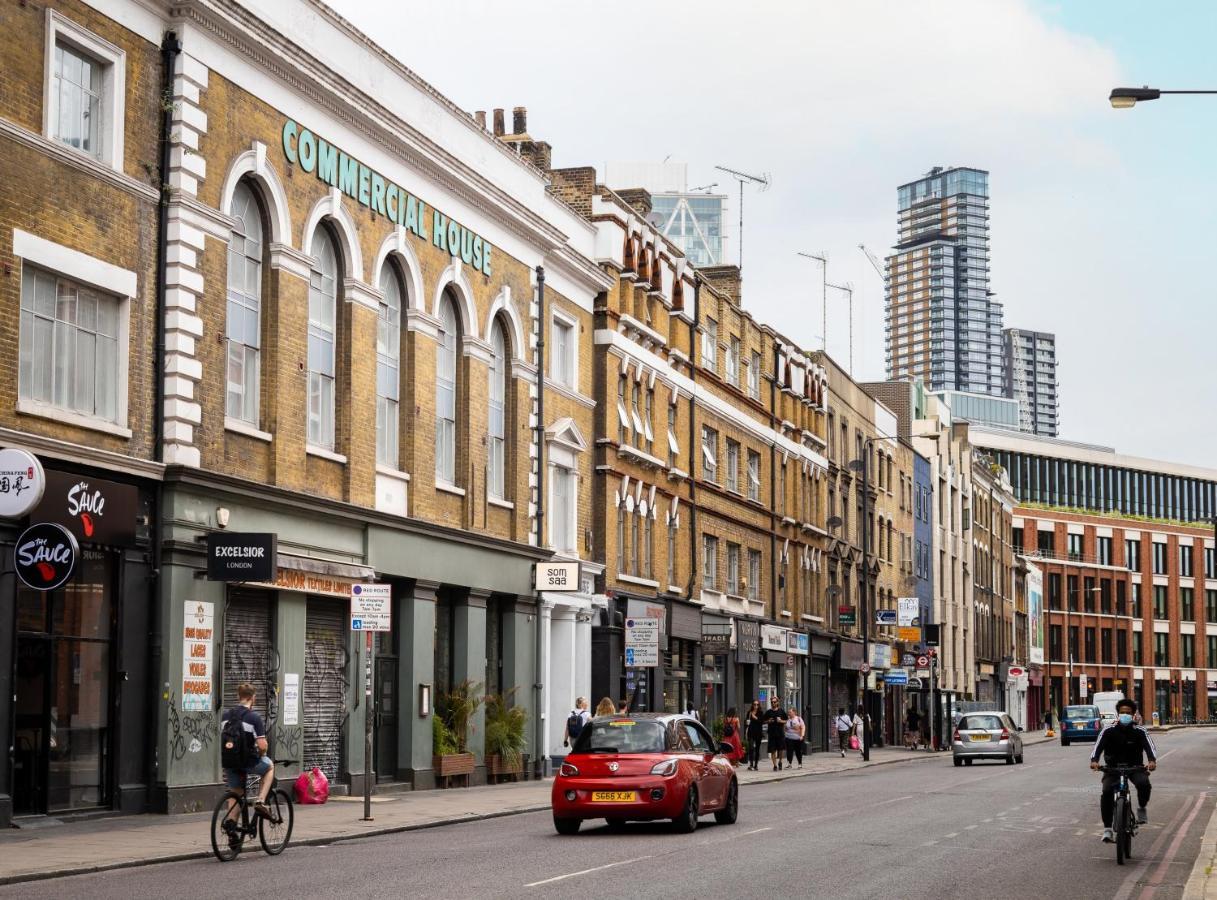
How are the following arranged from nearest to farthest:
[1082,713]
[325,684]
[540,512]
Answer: [325,684]
[540,512]
[1082,713]

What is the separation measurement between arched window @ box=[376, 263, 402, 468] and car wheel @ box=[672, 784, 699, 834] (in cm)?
1064

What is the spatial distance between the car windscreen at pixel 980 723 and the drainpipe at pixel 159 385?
32156 mm

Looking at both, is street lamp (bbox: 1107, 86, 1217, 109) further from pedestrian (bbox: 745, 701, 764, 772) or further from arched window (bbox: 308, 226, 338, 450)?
pedestrian (bbox: 745, 701, 764, 772)

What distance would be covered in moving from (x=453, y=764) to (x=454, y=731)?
796mm

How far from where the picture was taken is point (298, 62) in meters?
27.6

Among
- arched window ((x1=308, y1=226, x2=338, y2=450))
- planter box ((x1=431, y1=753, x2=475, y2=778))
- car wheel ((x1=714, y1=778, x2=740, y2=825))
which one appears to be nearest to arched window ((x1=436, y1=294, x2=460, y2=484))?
arched window ((x1=308, y1=226, x2=338, y2=450))

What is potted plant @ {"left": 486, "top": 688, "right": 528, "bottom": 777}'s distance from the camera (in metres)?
35.3

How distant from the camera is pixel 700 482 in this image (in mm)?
49656

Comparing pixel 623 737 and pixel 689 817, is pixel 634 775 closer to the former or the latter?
pixel 623 737

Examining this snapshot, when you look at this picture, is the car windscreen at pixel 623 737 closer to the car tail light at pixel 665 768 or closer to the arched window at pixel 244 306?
the car tail light at pixel 665 768

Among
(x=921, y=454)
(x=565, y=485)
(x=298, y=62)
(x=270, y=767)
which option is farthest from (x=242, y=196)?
(x=921, y=454)

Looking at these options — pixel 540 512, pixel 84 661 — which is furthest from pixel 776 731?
pixel 84 661

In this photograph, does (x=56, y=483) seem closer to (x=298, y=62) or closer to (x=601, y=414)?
(x=298, y=62)

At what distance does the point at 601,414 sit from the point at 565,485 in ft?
8.15
